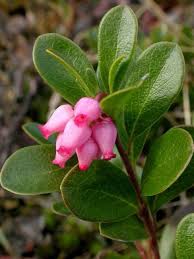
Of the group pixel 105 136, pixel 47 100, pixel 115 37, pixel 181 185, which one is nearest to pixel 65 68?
pixel 115 37

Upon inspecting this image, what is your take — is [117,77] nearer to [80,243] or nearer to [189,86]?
[189,86]

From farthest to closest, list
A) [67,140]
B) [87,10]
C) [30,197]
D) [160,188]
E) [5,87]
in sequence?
1. [87,10]
2. [5,87]
3. [30,197]
4. [160,188]
5. [67,140]

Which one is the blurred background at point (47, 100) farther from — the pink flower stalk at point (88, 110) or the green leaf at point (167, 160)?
the pink flower stalk at point (88, 110)

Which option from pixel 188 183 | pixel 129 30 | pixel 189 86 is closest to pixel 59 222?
pixel 189 86

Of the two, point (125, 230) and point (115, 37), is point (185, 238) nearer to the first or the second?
point (125, 230)

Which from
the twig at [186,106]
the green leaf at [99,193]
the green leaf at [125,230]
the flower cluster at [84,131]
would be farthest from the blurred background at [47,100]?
the flower cluster at [84,131]

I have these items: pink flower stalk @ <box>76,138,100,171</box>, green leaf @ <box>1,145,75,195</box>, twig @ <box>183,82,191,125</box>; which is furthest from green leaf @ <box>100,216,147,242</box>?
twig @ <box>183,82,191,125</box>
